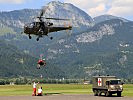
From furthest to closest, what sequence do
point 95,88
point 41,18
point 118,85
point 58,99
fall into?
point 41,18, point 95,88, point 118,85, point 58,99

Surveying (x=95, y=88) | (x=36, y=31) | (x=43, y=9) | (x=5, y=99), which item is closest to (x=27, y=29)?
(x=36, y=31)

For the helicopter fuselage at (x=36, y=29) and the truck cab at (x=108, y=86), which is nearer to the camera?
the truck cab at (x=108, y=86)

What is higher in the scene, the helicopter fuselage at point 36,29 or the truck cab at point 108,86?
the helicopter fuselage at point 36,29

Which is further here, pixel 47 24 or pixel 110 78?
pixel 47 24

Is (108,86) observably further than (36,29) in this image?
No

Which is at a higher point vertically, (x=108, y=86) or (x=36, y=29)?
(x=36, y=29)

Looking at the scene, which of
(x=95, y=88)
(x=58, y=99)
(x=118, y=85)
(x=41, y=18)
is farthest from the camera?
(x=41, y=18)

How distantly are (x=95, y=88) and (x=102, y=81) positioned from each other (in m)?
3.20

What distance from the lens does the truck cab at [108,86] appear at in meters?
63.3

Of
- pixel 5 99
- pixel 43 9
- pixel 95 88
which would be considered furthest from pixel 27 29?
pixel 5 99

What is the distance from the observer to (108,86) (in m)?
63.5

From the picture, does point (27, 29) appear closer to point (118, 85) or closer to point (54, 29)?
point (54, 29)

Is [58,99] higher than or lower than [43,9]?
lower

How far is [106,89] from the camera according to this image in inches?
2530
